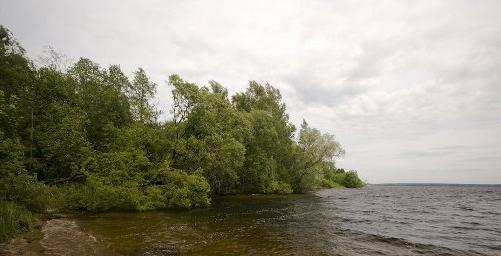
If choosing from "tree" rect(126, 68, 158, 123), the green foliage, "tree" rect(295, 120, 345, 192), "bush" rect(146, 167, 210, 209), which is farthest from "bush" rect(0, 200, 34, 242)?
"tree" rect(295, 120, 345, 192)

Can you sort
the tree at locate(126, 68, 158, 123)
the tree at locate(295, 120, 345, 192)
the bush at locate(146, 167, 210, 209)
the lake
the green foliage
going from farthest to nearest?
the tree at locate(295, 120, 345, 192) < the tree at locate(126, 68, 158, 123) < the bush at locate(146, 167, 210, 209) < the green foliage < the lake

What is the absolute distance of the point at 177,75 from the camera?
3672cm

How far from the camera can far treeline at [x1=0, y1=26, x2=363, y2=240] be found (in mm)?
26047

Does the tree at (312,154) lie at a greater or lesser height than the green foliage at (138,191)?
greater

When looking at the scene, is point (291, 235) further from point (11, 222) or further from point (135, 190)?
point (135, 190)

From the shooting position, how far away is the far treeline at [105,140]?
2605 cm

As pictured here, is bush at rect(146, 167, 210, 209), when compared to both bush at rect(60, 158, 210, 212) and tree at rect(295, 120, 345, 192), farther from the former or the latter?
tree at rect(295, 120, 345, 192)

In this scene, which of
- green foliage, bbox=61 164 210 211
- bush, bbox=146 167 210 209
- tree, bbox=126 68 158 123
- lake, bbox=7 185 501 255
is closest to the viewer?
lake, bbox=7 185 501 255

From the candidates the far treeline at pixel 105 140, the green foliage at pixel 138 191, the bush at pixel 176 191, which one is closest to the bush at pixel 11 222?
the far treeline at pixel 105 140

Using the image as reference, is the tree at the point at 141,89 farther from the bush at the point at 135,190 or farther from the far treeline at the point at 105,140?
the bush at the point at 135,190

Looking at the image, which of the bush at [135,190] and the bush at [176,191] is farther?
the bush at [176,191]

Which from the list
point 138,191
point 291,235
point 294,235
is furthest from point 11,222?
point 138,191

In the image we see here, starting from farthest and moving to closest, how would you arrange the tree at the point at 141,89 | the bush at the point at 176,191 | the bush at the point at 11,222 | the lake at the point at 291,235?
the tree at the point at 141,89, the bush at the point at 176,191, the lake at the point at 291,235, the bush at the point at 11,222

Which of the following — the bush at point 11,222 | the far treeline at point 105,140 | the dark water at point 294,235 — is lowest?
the dark water at point 294,235
